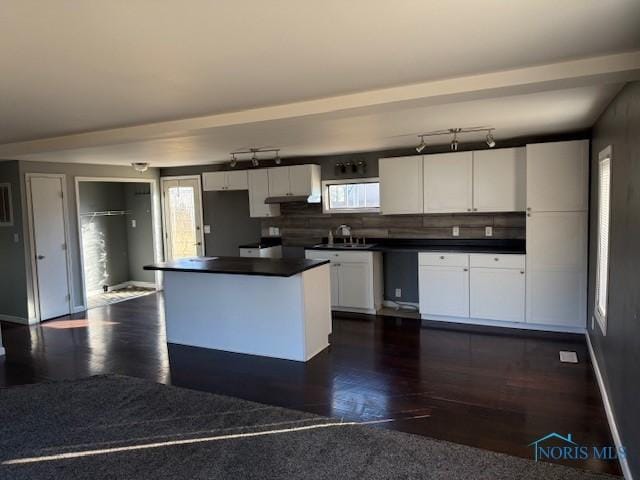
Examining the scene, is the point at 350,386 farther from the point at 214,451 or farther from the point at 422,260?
the point at 422,260

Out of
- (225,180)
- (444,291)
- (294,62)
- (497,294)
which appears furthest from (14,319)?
(497,294)

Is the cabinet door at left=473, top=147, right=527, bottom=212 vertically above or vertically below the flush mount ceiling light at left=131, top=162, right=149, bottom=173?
below

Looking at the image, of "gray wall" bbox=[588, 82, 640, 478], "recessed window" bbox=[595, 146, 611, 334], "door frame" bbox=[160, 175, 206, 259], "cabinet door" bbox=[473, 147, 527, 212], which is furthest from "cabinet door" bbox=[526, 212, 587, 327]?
"door frame" bbox=[160, 175, 206, 259]

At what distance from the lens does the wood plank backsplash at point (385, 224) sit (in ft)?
18.5

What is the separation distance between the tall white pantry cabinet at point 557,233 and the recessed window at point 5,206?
6.40 meters

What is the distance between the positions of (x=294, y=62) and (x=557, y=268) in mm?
3857

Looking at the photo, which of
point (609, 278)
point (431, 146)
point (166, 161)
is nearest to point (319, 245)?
point (431, 146)

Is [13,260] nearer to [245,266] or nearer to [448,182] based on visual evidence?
[245,266]

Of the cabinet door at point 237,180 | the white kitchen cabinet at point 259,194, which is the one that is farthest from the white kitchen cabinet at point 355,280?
the cabinet door at point 237,180

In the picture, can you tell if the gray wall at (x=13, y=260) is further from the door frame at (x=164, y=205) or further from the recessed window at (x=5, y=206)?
the door frame at (x=164, y=205)

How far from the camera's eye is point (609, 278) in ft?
10.2

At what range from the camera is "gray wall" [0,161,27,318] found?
5961 mm

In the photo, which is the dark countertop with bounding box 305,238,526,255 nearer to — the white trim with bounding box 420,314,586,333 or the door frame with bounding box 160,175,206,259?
the white trim with bounding box 420,314,586,333

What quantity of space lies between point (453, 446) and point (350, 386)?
1095 millimetres
